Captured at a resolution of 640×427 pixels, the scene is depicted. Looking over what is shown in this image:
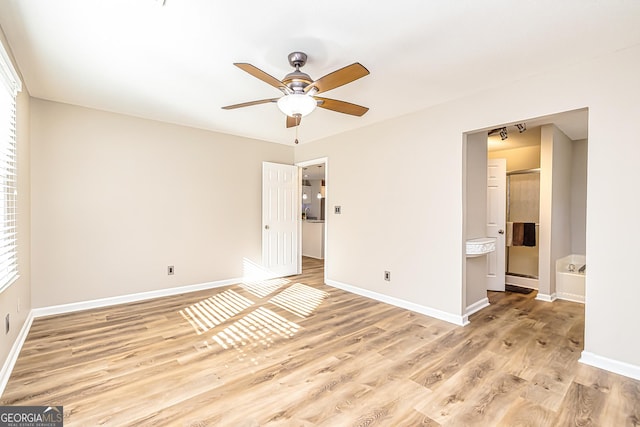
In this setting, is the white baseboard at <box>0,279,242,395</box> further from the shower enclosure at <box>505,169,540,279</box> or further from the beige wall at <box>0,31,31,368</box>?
the shower enclosure at <box>505,169,540,279</box>

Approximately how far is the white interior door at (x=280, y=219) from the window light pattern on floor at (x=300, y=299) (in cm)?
72

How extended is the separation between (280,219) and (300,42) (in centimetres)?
356

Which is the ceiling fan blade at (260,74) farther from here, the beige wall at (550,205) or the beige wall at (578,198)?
the beige wall at (578,198)

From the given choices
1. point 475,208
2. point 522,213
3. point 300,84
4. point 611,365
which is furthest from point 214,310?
point 522,213

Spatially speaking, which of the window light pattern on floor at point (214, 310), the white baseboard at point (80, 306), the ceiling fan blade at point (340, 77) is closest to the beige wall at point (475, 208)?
the ceiling fan blade at point (340, 77)

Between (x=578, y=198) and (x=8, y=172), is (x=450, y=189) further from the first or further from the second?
(x=8, y=172)

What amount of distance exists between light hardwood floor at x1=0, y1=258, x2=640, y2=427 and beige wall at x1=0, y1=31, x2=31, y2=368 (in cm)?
25

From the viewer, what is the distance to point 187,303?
3.95m

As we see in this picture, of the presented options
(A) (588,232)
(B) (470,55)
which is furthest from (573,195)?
(B) (470,55)

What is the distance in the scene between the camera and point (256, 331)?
10.2 ft

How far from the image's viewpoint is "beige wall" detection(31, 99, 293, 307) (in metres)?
3.48

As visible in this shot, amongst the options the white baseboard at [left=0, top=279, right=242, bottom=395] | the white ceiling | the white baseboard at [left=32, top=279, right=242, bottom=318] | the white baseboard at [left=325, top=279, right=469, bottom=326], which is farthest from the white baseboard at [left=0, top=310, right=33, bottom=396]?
the white baseboard at [left=325, top=279, right=469, bottom=326]

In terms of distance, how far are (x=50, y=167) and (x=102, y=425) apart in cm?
312

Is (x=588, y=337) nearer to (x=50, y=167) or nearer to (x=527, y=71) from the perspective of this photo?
(x=527, y=71)
